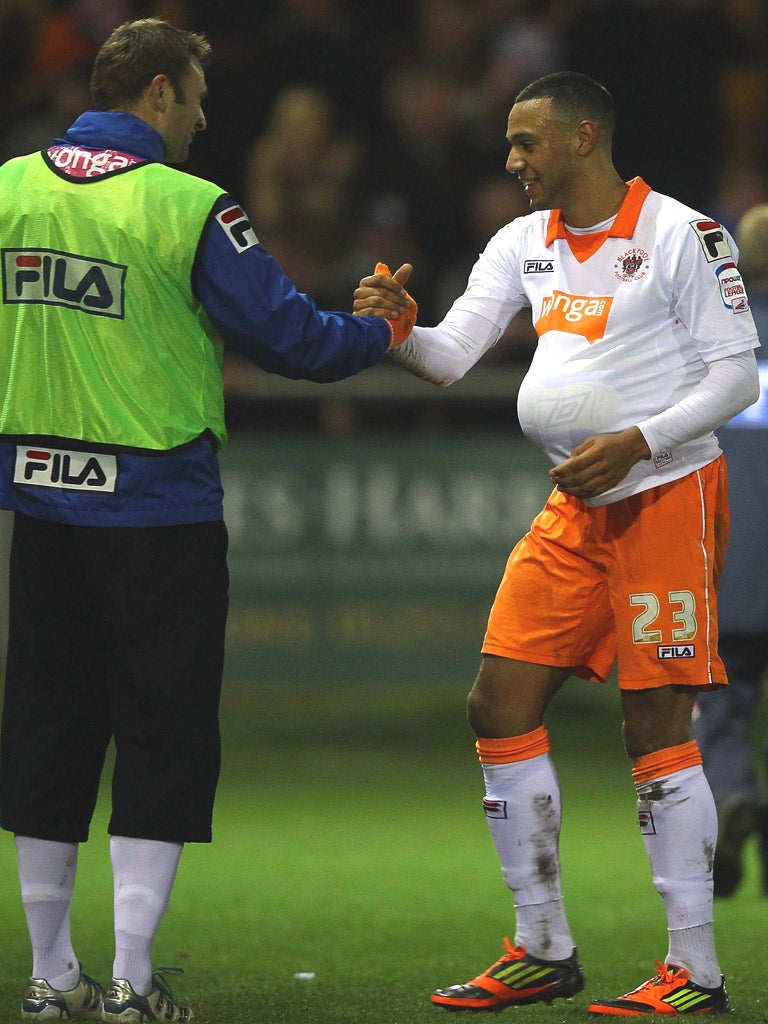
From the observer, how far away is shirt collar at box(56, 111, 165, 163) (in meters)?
3.95

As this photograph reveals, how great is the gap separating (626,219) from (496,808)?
4.62 feet

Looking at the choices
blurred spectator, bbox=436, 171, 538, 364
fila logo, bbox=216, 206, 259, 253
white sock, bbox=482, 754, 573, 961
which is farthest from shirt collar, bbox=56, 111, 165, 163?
blurred spectator, bbox=436, 171, 538, 364

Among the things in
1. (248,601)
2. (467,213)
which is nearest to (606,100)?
(248,601)

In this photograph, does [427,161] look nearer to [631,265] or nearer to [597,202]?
[597,202]

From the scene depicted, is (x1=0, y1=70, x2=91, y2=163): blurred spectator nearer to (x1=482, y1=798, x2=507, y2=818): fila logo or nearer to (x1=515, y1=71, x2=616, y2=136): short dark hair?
(x1=515, y1=71, x2=616, y2=136): short dark hair

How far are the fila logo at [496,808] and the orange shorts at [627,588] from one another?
0.35 metres

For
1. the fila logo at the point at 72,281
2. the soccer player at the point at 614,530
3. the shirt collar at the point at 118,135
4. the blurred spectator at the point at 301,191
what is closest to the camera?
the fila logo at the point at 72,281

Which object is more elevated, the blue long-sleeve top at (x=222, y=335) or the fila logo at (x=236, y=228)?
the fila logo at (x=236, y=228)

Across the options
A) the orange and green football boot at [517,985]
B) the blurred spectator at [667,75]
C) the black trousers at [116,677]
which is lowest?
the orange and green football boot at [517,985]

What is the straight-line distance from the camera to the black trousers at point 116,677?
12.7 ft

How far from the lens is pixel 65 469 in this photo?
389 centimetres

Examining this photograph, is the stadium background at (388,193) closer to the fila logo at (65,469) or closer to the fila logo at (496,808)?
the fila logo at (496,808)

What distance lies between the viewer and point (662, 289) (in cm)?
410

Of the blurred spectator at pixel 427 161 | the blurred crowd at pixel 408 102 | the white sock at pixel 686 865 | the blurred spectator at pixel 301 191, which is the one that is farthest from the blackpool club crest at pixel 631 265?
the blurred spectator at pixel 301 191
